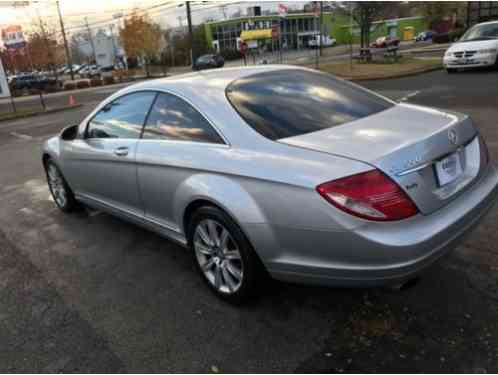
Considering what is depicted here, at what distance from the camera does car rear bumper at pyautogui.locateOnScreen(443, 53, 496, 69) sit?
14461 millimetres

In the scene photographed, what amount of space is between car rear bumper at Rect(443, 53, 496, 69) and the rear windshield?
13.3 m

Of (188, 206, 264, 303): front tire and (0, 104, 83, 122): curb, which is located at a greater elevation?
(188, 206, 264, 303): front tire

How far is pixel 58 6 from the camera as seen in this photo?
158 ft

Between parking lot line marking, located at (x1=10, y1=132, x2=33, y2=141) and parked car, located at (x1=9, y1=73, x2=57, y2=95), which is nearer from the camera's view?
parking lot line marking, located at (x1=10, y1=132, x2=33, y2=141)

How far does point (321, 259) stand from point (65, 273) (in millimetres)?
2398

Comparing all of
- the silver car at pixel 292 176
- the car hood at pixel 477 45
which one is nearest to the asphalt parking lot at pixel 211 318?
the silver car at pixel 292 176

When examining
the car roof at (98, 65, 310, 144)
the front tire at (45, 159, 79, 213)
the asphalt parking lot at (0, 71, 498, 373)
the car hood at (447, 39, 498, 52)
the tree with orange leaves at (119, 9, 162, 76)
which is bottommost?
the asphalt parking lot at (0, 71, 498, 373)

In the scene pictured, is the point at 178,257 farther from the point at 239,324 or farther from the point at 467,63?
the point at 467,63

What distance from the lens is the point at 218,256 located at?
9.89ft

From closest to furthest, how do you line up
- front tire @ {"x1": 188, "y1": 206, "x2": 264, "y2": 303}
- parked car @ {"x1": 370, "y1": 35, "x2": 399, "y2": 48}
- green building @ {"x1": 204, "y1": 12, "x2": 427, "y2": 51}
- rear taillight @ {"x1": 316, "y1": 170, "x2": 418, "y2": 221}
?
rear taillight @ {"x1": 316, "y1": 170, "x2": 418, "y2": 221} < front tire @ {"x1": 188, "y1": 206, "x2": 264, "y2": 303} < parked car @ {"x1": 370, "y1": 35, "x2": 399, "y2": 48} < green building @ {"x1": 204, "y1": 12, "x2": 427, "y2": 51}

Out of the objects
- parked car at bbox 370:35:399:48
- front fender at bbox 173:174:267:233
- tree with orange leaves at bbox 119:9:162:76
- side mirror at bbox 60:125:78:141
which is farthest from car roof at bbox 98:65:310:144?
tree with orange leaves at bbox 119:9:162:76

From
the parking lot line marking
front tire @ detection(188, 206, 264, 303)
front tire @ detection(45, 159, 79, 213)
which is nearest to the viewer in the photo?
front tire @ detection(188, 206, 264, 303)

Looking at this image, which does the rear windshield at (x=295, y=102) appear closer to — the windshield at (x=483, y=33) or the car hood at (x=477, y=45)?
the car hood at (x=477, y=45)

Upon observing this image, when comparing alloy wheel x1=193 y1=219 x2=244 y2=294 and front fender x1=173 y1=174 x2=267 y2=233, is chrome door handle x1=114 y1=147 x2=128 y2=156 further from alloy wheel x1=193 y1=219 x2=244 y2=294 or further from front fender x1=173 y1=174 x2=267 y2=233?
alloy wheel x1=193 y1=219 x2=244 y2=294
